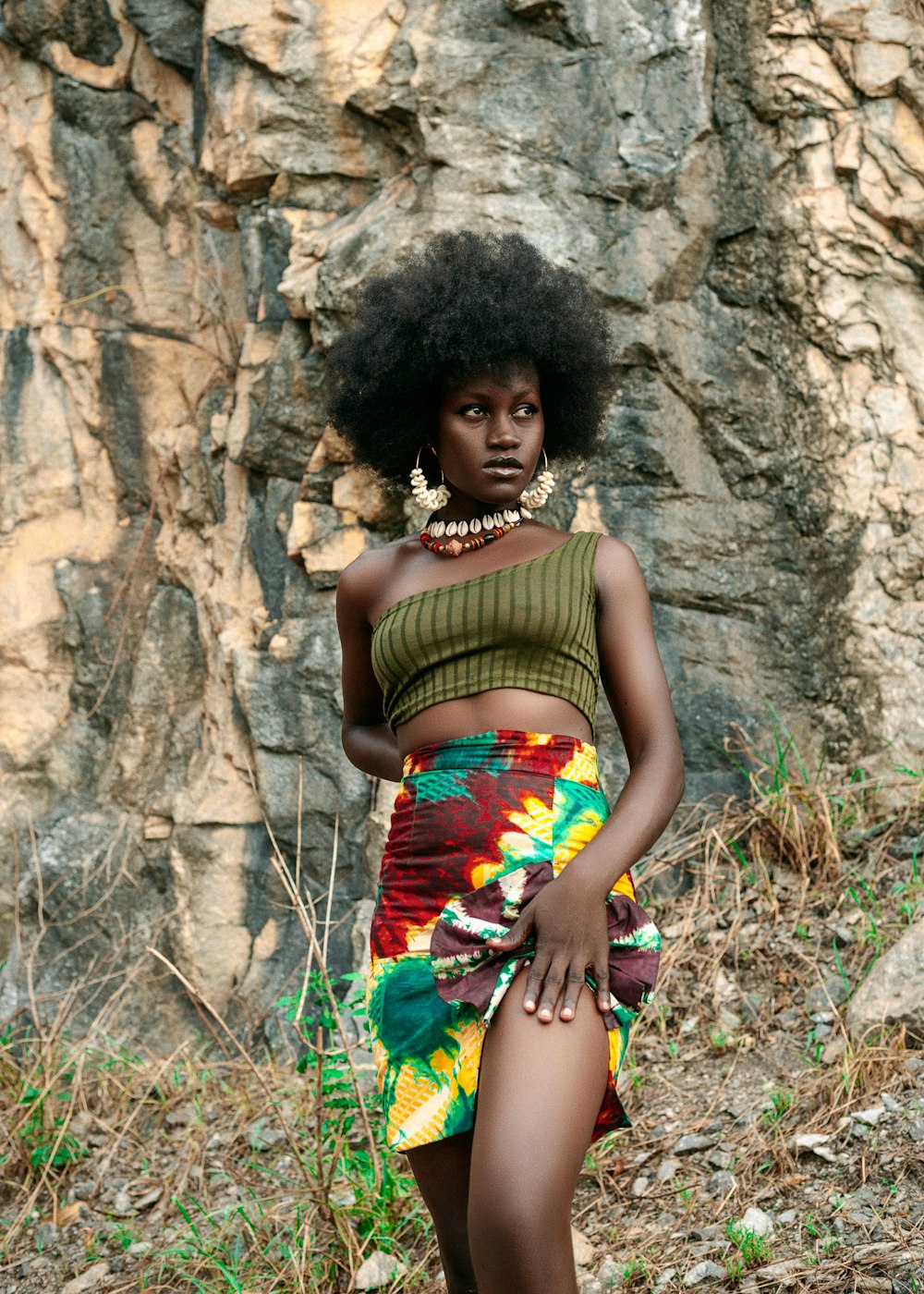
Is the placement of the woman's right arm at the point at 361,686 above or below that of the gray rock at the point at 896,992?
above

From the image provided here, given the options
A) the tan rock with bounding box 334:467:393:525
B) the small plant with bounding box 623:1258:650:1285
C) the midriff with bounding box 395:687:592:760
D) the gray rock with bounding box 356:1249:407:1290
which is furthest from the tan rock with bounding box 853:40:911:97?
the gray rock with bounding box 356:1249:407:1290

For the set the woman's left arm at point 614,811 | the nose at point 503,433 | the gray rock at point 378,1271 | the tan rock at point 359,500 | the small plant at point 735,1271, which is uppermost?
the nose at point 503,433

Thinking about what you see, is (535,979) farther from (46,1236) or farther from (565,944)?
(46,1236)

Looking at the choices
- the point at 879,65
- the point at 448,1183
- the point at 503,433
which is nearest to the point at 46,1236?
the point at 448,1183

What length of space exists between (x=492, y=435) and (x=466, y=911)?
902 millimetres

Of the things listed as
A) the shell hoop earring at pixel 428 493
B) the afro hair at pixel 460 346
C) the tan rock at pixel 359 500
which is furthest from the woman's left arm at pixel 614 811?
the tan rock at pixel 359 500

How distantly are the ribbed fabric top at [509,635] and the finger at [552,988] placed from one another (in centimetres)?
52

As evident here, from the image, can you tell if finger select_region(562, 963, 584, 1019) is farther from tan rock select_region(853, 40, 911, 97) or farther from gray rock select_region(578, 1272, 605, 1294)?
tan rock select_region(853, 40, 911, 97)

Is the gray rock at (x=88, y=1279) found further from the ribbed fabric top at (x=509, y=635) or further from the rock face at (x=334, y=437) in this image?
the ribbed fabric top at (x=509, y=635)

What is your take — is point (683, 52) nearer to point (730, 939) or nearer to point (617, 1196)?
point (730, 939)

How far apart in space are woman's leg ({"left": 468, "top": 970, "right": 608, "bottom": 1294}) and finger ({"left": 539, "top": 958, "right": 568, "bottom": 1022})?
2cm

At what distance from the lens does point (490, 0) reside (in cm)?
468

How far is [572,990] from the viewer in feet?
6.73

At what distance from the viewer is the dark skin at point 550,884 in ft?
6.37
